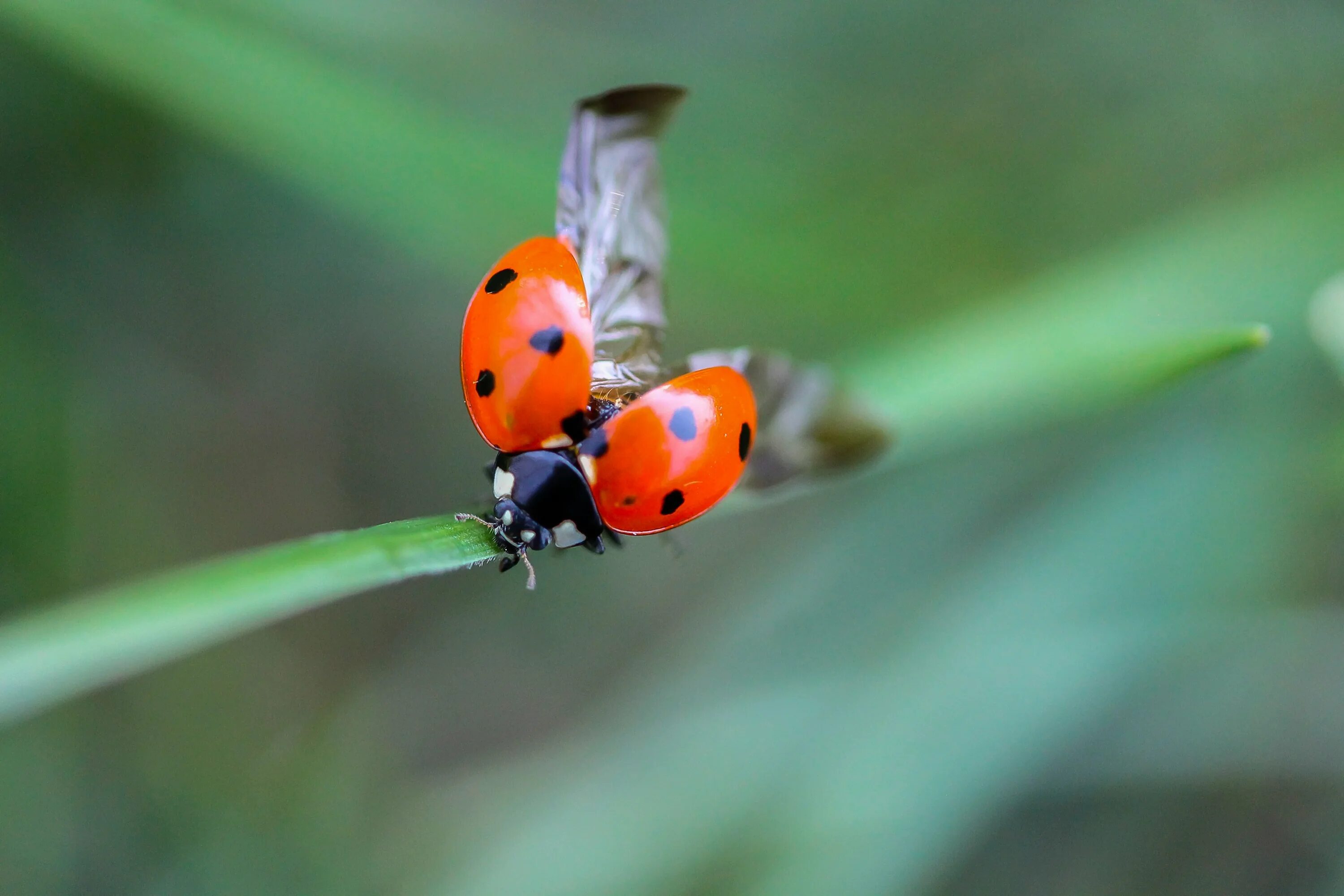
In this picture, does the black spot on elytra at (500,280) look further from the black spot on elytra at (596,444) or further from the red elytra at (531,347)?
the black spot on elytra at (596,444)

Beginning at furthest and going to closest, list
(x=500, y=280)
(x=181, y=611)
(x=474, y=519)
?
1. (x=500, y=280)
2. (x=474, y=519)
3. (x=181, y=611)

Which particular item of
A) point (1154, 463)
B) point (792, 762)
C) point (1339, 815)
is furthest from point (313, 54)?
point (1339, 815)

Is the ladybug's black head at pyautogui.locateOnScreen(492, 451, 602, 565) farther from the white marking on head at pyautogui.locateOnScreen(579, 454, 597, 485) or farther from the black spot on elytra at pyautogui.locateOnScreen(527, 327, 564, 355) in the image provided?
the black spot on elytra at pyautogui.locateOnScreen(527, 327, 564, 355)

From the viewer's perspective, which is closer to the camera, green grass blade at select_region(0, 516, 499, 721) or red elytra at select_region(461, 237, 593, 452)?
green grass blade at select_region(0, 516, 499, 721)

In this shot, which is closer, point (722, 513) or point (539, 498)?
point (539, 498)

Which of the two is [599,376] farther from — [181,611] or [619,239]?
[181,611]

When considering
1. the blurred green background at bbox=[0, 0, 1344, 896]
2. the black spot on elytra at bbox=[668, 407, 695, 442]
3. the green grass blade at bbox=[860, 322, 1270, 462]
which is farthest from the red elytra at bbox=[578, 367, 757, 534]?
the blurred green background at bbox=[0, 0, 1344, 896]

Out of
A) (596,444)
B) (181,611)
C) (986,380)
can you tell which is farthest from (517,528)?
(986,380)
